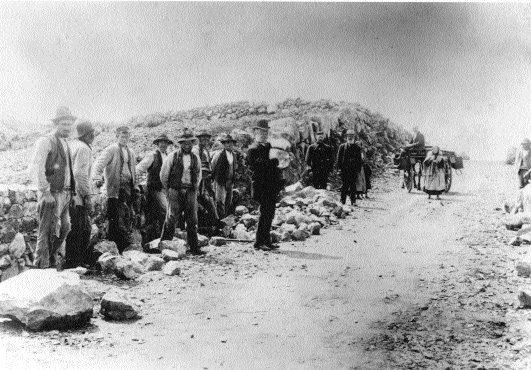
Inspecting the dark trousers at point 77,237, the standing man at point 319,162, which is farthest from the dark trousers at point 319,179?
the dark trousers at point 77,237

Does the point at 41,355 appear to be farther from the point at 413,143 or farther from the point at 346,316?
the point at 413,143

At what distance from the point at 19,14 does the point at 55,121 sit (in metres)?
1.53

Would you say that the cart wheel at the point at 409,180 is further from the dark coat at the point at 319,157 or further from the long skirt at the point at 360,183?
the dark coat at the point at 319,157

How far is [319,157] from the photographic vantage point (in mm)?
11914

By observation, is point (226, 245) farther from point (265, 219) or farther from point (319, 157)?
point (319, 157)

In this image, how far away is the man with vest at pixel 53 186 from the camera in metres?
4.80

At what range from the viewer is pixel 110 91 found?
21.5 ft

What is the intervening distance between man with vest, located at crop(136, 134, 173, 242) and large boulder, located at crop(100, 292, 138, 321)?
3254 millimetres

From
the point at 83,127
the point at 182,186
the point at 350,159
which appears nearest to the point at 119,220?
the point at 182,186

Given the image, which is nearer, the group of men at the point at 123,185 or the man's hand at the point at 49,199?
the man's hand at the point at 49,199

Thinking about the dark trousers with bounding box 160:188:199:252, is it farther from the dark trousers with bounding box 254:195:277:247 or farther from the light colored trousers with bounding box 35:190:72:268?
the light colored trousers with bounding box 35:190:72:268

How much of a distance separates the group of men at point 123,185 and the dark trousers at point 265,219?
1cm

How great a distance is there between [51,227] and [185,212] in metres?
2.02

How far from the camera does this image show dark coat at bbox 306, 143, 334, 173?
11.9 m
